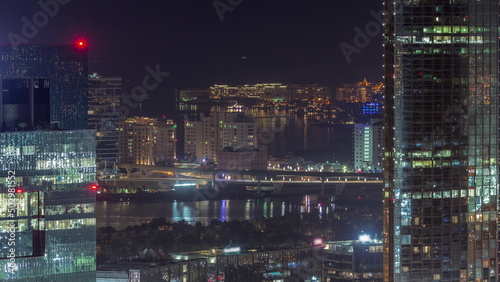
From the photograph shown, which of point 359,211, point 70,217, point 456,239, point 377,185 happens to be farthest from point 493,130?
point 377,185

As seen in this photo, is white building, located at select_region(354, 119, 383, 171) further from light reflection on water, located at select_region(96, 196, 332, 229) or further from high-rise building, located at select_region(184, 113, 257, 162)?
light reflection on water, located at select_region(96, 196, 332, 229)

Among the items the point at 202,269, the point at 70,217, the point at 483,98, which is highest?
the point at 483,98

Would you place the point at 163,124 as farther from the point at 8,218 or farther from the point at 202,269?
the point at 8,218

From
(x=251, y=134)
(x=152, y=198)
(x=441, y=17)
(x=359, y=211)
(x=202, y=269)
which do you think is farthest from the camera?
(x=251, y=134)

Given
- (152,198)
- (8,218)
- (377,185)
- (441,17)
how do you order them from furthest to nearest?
(377,185), (152,198), (441,17), (8,218)

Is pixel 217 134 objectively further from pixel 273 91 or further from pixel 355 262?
pixel 355 262

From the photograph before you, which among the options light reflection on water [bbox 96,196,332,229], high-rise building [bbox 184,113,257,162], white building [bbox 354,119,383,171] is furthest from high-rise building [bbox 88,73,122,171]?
white building [bbox 354,119,383,171]
